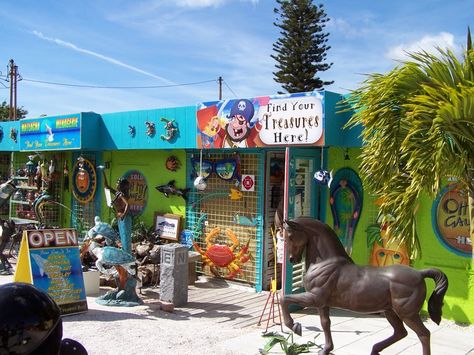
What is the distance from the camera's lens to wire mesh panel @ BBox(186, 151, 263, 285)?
9.51m

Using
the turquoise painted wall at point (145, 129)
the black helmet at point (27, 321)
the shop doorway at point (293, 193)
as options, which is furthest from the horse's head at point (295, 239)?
the turquoise painted wall at point (145, 129)

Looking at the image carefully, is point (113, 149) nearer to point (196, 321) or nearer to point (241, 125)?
point (241, 125)

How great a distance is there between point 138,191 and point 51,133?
9.91 feet

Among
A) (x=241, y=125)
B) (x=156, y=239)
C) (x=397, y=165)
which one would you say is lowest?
(x=156, y=239)

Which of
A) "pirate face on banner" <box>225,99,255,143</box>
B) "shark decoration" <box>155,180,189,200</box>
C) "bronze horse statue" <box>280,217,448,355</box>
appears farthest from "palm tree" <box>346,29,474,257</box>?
"shark decoration" <box>155,180,189,200</box>

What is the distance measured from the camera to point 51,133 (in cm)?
1270

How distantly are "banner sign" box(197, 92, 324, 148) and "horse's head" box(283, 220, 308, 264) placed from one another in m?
2.65

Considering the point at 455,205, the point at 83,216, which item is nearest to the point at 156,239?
the point at 83,216

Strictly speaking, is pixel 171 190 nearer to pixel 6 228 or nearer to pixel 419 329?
pixel 6 228

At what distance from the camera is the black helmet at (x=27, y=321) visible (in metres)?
1.21

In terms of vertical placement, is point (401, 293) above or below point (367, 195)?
below

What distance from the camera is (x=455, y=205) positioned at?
7328mm

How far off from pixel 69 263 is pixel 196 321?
87.1 inches

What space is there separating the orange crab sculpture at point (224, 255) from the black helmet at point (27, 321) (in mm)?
8298
